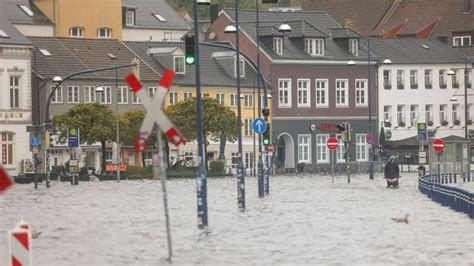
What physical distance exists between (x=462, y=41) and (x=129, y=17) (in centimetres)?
2992

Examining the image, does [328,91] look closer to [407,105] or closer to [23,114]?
[407,105]

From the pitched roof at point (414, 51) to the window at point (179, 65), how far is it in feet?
63.0

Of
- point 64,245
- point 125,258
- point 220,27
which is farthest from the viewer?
point 220,27

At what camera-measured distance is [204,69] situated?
427 feet

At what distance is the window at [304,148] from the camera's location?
13425 centimetres

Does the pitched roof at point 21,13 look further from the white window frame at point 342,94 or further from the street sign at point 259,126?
the street sign at point 259,126

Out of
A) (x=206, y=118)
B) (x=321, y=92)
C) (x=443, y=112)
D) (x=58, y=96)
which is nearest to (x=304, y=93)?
(x=321, y=92)

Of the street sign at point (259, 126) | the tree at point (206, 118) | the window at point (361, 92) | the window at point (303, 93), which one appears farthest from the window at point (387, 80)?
the street sign at point (259, 126)

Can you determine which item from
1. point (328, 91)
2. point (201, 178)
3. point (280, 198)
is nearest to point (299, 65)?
point (328, 91)

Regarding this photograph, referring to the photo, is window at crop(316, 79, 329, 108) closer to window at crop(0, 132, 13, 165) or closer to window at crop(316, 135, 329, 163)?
window at crop(316, 135, 329, 163)

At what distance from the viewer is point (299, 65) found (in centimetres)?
13500

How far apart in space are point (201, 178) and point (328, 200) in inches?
947

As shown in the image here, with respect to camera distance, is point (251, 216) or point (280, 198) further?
point (280, 198)

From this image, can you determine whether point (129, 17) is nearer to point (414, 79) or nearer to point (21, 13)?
point (21, 13)
